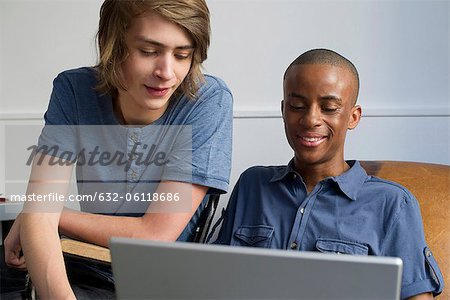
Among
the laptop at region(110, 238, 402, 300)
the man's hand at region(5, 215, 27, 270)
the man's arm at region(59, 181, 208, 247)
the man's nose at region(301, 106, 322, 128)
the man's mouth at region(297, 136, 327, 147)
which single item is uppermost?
the man's nose at region(301, 106, 322, 128)

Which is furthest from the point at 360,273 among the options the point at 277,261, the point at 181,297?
the point at 181,297

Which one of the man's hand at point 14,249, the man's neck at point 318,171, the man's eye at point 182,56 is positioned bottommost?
the man's hand at point 14,249

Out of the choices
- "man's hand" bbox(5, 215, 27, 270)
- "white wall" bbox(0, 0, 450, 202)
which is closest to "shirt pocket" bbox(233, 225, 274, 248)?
"man's hand" bbox(5, 215, 27, 270)

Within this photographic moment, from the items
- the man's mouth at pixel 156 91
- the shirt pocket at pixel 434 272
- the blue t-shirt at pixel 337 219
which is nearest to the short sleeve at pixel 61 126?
the man's mouth at pixel 156 91

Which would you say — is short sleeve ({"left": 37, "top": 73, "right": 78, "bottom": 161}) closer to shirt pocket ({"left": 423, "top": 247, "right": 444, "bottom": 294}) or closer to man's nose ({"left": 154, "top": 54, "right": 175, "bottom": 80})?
man's nose ({"left": 154, "top": 54, "right": 175, "bottom": 80})

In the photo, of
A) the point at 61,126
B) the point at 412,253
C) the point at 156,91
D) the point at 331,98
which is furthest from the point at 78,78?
the point at 412,253

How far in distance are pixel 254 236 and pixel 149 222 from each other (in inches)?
9.1

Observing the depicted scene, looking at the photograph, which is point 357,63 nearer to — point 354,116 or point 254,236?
point 354,116

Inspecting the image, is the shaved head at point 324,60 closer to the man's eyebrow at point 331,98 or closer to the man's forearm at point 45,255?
the man's eyebrow at point 331,98

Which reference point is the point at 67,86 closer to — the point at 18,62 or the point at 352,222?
the point at 352,222

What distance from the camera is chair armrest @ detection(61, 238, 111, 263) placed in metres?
1.25

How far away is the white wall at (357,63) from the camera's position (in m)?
1.86

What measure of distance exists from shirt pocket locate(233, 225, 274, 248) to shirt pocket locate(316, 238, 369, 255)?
0.36 feet

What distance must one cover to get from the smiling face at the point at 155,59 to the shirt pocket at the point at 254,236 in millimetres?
324
